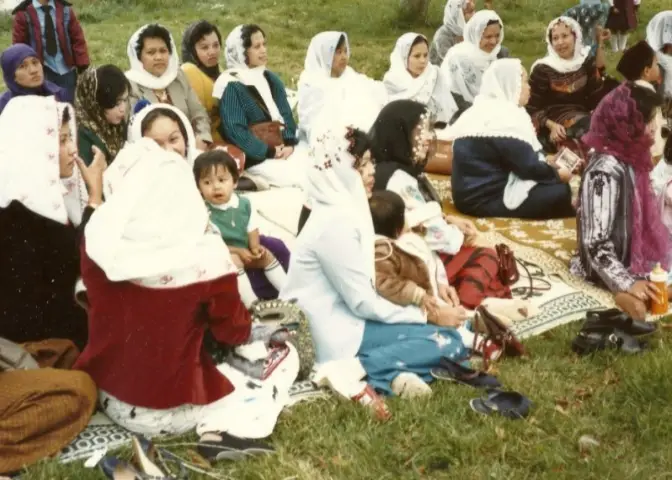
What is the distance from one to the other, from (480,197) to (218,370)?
341 cm

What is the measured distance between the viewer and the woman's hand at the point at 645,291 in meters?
5.03

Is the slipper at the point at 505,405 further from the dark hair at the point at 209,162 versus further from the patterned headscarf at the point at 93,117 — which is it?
the patterned headscarf at the point at 93,117

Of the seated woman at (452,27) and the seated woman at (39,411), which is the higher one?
the seated woman at (452,27)

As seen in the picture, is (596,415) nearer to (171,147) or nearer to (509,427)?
(509,427)

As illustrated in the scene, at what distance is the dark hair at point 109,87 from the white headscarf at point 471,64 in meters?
4.61

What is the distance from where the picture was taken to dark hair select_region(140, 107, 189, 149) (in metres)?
4.88

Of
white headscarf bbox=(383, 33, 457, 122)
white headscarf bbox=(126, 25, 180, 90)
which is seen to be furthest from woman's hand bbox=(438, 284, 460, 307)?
white headscarf bbox=(383, 33, 457, 122)

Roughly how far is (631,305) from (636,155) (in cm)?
91

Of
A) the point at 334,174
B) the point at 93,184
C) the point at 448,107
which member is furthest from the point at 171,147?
the point at 448,107

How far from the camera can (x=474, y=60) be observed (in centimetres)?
939

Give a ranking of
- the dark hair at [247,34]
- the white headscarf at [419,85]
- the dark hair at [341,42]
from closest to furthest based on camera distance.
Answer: the dark hair at [247,34]
the dark hair at [341,42]
the white headscarf at [419,85]

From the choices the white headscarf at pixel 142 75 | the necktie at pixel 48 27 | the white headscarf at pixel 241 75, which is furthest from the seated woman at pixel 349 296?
the necktie at pixel 48 27

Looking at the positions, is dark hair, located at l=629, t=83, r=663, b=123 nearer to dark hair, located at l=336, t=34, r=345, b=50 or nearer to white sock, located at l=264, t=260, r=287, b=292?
white sock, located at l=264, t=260, r=287, b=292

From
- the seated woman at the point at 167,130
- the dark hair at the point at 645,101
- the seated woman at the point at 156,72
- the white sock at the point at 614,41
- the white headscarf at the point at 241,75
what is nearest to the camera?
the seated woman at the point at 167,130
